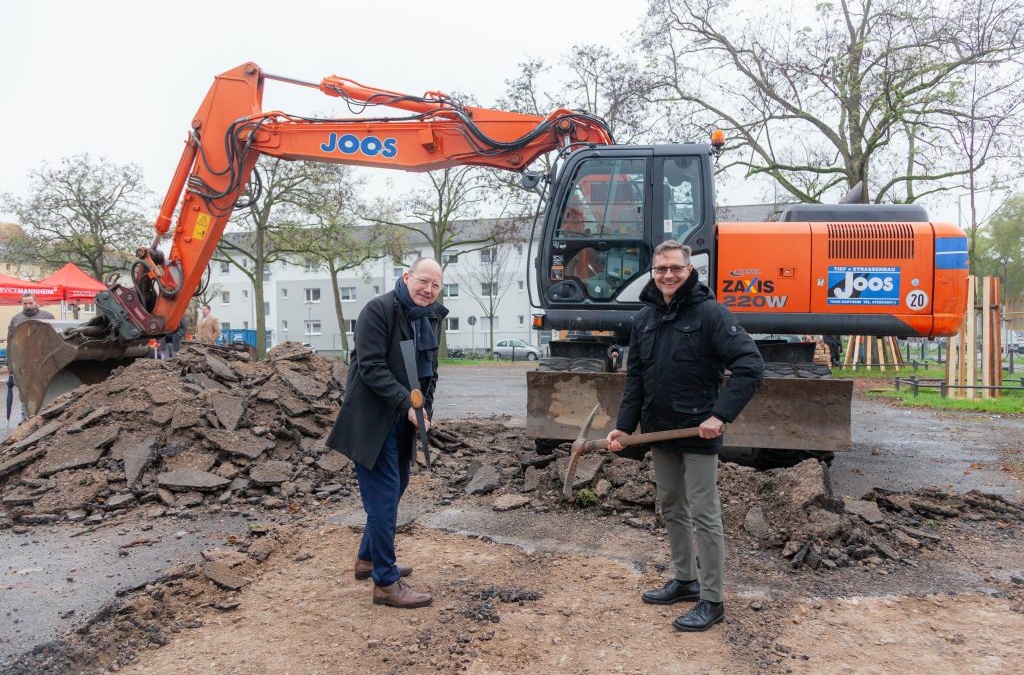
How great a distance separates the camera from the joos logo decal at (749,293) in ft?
20.3

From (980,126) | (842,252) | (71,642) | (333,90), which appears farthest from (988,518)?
(980,126)

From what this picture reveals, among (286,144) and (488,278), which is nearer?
(286,144)

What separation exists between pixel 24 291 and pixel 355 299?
37216 mm

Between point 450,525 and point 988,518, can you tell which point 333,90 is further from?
point 988,518

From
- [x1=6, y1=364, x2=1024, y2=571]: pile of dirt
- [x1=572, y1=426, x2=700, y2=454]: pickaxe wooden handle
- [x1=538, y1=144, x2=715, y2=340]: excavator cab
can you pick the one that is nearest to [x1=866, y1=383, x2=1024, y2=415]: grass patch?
[x1=6, y1=364, x2=1024, y2=571]: pile of dirt

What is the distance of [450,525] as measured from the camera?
203 inches

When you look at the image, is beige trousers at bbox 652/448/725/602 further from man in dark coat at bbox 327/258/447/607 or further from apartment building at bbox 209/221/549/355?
apartment building at bbox 209/221/549/355

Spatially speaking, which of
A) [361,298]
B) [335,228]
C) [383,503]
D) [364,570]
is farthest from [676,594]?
[361,298]

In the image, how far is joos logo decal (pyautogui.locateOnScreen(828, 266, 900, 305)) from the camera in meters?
6.13

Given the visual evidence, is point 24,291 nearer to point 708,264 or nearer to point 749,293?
point 708,264

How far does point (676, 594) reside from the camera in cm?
370

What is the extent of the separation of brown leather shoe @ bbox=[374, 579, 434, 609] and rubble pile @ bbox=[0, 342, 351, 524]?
8.16 feet

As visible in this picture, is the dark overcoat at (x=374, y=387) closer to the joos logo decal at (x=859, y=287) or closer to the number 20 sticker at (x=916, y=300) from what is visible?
the joos logo decal at (x=859, y=287)

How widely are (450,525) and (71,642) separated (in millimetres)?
2441
